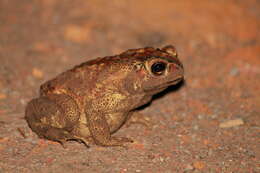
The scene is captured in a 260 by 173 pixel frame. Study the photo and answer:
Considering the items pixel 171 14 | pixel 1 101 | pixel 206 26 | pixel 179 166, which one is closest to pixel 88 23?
pixel 171 14

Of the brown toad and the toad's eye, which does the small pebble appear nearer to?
the brown toad

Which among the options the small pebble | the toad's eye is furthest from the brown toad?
the small pebble

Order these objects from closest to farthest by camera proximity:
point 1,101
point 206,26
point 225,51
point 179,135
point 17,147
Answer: point 17,147 < point 179,135 < point 1,101 < point 225,51 < point 206,26

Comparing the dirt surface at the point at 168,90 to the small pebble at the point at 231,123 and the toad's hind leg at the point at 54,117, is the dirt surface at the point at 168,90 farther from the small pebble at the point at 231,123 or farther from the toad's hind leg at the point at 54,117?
the toad's hind leg at the point at 54,117

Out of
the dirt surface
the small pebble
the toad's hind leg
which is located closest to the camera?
the dirt surface

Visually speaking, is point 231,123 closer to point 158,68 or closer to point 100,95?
point 158,68

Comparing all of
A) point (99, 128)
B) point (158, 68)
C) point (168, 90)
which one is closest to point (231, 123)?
point (168, 90)

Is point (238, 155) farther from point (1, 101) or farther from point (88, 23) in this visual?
point (88, 23)
